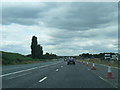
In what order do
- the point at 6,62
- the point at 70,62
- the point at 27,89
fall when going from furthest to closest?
1. the point at 70,62
2. the point at 6,62
3. the point at 27,89

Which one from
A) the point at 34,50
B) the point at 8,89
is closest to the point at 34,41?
the point at 34,50

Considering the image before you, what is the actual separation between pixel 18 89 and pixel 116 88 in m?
4.98

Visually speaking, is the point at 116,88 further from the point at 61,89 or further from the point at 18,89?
the point at 18,89

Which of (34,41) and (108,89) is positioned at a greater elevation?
(34,41)

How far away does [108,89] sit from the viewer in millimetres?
10102

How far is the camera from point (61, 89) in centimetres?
993

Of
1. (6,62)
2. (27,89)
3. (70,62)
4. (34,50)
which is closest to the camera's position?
(27,89)

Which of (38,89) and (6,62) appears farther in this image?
(6,62)

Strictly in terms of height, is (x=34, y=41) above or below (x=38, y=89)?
above

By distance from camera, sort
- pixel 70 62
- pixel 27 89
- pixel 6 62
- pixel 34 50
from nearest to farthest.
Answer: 1. pixel 27 89
2. pixel 6 62
3. pixel 70 62
4. pixel 34 50

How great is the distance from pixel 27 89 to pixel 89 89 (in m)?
3.03

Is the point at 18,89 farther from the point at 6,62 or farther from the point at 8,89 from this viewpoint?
the point at 6,62

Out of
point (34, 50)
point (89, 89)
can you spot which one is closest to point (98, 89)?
point (89, 89)

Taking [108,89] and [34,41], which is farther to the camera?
[34,41]
